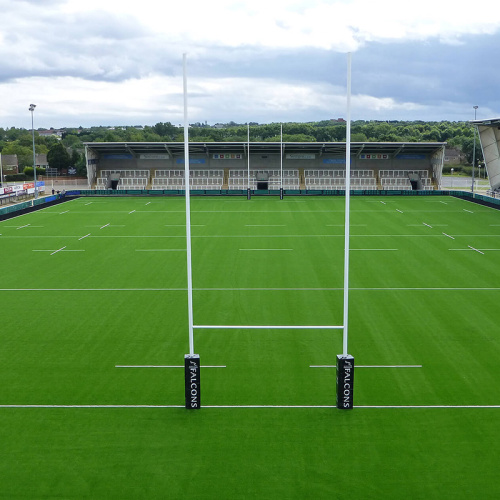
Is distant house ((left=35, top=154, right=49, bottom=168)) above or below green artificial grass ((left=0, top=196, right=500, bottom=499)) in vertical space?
above

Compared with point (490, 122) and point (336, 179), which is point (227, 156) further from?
point (490, 122)

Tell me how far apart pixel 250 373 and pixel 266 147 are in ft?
187

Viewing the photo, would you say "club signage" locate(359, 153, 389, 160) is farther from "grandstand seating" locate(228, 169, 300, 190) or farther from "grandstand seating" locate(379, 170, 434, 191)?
"grandstand seating" locate(228, 169, 300, 190)

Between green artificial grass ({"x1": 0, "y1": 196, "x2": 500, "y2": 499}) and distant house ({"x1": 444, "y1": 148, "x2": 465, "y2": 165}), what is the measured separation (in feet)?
281

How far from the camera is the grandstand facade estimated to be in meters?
72.1

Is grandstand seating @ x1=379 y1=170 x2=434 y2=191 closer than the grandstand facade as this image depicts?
Yes

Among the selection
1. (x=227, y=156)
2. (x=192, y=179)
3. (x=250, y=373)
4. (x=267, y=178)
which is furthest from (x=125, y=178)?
(x=250, y=373)

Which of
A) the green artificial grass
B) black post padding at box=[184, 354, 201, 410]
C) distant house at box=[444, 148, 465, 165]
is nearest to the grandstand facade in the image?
the green artificial grass

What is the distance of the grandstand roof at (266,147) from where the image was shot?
6925cm

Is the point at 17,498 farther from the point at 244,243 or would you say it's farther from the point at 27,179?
the point at 27,179

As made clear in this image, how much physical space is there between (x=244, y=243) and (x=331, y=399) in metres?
22.3

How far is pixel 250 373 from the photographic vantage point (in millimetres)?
16578

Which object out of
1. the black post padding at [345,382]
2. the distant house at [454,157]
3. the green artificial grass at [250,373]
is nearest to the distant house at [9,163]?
the green artificial grass at [250,373]

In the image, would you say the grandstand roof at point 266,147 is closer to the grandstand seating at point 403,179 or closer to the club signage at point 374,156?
the club signage at point 374,156
